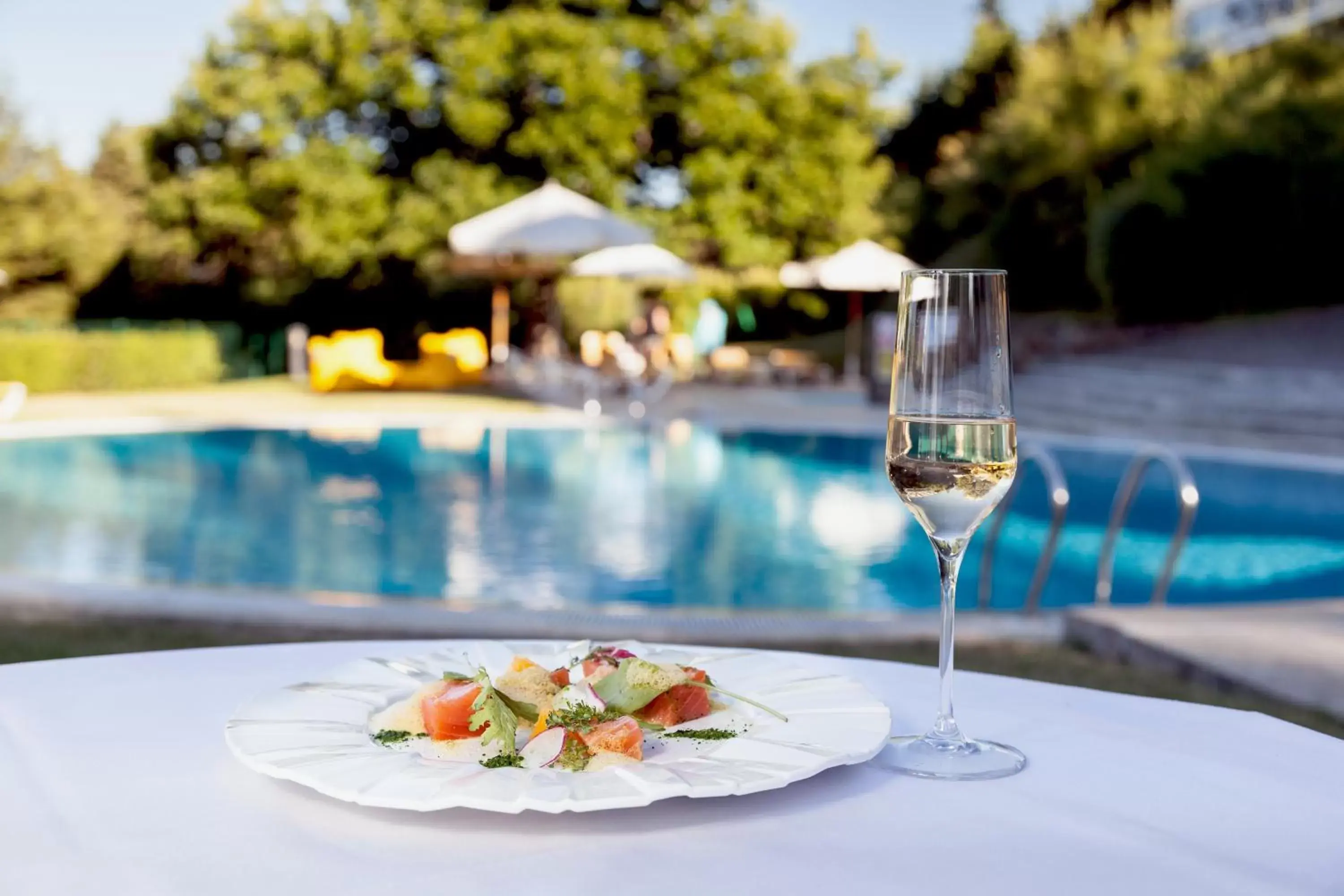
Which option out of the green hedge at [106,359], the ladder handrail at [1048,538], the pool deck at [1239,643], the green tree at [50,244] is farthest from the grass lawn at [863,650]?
the green tree at [50,244]

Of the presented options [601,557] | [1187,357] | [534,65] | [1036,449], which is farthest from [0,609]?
[534,65]

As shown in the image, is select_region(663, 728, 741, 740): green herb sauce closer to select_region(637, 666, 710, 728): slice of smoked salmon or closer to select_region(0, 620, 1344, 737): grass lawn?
select_region(637, 666, 710, 728): slice of smoked salmon

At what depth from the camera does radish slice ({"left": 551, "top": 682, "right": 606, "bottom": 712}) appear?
1.05m

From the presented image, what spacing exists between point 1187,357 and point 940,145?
18.5 m

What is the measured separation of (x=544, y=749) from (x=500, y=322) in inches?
890

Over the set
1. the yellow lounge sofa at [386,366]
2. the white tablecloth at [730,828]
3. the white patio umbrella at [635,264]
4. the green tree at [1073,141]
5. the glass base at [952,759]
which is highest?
the green tree at [1073,141]

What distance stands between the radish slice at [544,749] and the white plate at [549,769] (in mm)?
13

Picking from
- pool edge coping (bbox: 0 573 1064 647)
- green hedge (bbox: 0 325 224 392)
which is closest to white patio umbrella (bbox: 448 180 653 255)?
green hedge (bbox: 0 325 224 392)

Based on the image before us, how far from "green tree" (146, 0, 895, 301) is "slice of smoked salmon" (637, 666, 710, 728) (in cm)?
2200

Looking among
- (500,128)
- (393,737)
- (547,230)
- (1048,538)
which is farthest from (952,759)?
(500,128)

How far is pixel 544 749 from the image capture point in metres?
1.01

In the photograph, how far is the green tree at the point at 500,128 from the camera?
22734 mm

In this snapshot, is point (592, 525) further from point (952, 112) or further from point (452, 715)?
point (952, 112)

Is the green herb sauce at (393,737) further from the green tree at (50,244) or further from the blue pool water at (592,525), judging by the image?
the green tree at (50,244)
